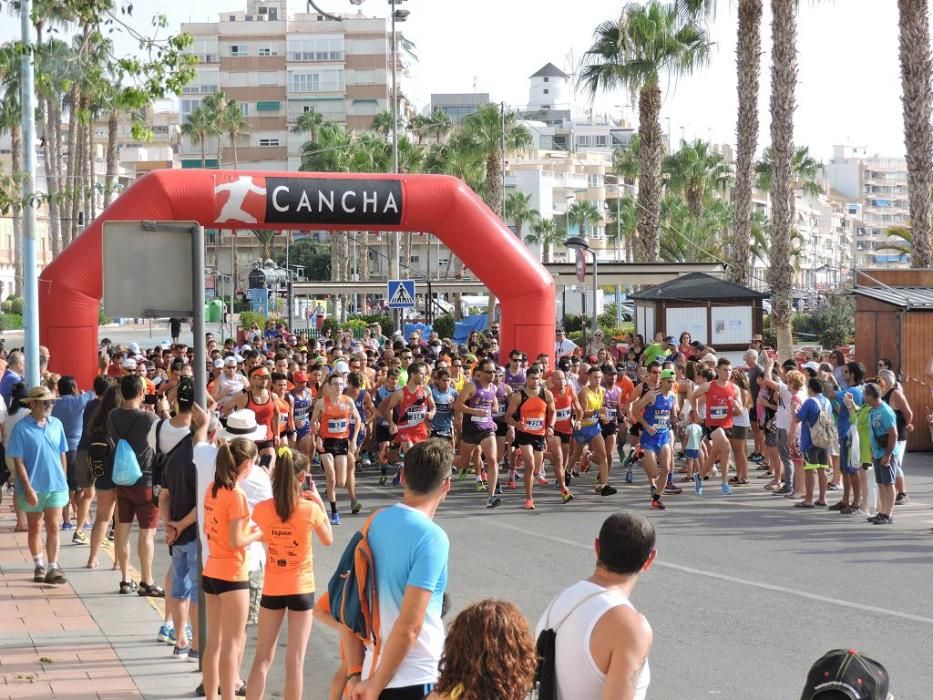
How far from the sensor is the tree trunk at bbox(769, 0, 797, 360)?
88.0 ft

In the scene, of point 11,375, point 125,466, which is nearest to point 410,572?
point 125,466

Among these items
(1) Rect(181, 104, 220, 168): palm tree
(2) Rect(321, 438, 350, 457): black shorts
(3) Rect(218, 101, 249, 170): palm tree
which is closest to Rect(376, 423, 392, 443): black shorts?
(2) Rect(321, 438, 350, 457): black shorts

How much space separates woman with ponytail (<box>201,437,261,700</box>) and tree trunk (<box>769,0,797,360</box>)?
22.2 meters

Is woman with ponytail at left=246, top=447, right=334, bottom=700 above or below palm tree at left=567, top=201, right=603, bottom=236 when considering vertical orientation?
below

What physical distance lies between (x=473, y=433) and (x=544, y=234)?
89879mm

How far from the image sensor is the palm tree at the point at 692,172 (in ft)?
235

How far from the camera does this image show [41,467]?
10.3 m

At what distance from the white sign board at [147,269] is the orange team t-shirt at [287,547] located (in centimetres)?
152

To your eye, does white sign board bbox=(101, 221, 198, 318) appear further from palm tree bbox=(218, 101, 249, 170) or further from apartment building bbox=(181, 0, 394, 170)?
apartment building bbox=(181, 0, 394, 170)

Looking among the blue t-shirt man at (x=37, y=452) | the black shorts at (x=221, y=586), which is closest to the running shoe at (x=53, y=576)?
the blue t-shirt man at (x=37, y=452)

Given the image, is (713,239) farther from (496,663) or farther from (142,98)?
(496,663)

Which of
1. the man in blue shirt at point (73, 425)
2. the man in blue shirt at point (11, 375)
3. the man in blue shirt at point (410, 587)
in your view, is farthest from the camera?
the man in blue shirt at point (11, 375)

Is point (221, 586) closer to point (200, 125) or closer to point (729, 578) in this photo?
point (729, 578)

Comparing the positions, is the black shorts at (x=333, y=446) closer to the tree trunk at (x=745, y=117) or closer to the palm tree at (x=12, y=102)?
the palm tree at (x=12, y=102)
